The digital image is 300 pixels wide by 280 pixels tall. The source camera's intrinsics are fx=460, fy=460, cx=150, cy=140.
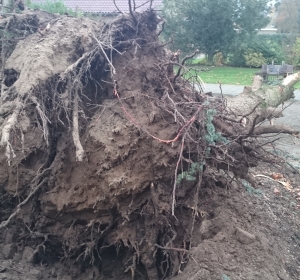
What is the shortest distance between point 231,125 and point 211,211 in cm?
91

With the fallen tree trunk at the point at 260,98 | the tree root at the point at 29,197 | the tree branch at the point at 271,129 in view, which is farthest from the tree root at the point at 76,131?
the fallen tree trunk at the point at 260,98

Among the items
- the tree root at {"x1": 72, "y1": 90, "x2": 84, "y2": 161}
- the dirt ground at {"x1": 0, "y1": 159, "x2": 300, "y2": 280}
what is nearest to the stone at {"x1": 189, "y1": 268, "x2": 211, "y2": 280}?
the dirt ground at {"x1": 0, "y1": 159, "x2": 300, "y2": 280}

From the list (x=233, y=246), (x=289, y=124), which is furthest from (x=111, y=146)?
(x=289, y=124)

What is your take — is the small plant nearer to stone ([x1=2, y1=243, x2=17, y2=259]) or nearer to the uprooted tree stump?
the uprooted tree stump

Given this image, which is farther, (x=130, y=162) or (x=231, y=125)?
(x=231, y=125)

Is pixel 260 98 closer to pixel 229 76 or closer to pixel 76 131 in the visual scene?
pixel 76 131

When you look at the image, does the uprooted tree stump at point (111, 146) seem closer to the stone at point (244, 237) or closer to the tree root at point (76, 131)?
the tree root at point (76, 131)

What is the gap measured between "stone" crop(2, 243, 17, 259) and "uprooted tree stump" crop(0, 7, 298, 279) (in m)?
0.12

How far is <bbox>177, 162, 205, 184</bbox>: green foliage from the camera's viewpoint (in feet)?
13.1

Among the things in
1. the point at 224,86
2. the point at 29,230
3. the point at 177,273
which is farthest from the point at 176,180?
the point at 224,86

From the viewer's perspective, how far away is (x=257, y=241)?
12.6 feet

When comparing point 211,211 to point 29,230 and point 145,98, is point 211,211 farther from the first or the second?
point 29,230

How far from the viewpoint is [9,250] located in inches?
179

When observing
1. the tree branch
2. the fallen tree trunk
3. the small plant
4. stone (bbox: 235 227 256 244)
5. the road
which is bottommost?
the small plant
